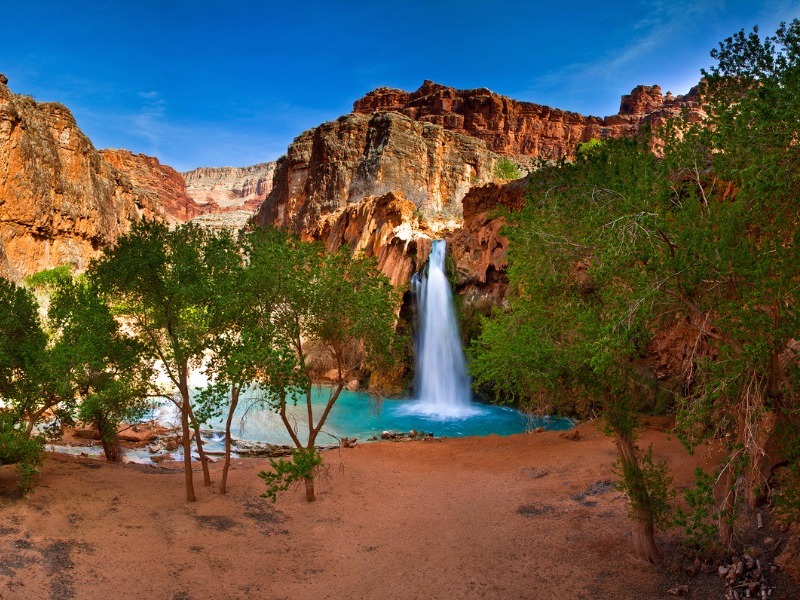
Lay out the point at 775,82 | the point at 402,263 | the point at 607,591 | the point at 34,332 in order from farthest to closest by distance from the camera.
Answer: the point at 402,263
the point at 34,332
the point at 607,591
the point at 775,82

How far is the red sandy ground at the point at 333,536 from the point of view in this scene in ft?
32.0

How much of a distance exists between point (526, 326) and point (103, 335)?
1050cm

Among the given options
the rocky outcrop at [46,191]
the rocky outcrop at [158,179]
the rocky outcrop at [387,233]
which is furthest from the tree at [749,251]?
the rocky outcrop at [158,179]

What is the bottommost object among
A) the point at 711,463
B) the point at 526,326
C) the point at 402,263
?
the point at 711,463

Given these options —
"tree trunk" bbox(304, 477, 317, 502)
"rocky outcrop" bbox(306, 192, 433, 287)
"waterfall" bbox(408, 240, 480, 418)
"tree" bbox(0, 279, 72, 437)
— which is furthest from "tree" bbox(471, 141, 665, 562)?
"rocky outcrop" bbox(306, 192, 433, 287)

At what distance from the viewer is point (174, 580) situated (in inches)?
394

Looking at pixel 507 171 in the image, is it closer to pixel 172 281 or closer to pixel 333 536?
pixel 172 281

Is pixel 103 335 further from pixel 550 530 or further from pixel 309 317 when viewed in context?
pixel 550 530

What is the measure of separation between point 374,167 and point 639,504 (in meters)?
73.6

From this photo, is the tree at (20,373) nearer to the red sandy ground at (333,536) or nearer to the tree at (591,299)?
the red sandy ground at (333,536)

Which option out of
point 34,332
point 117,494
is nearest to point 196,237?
point 34,332

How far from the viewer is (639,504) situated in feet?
31.9

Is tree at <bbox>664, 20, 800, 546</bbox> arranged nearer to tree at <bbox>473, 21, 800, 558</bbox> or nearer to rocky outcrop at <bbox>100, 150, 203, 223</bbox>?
tree at <bbox>473, 21, 800, 558</bbox>

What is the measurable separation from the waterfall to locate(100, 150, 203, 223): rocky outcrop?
332ft
